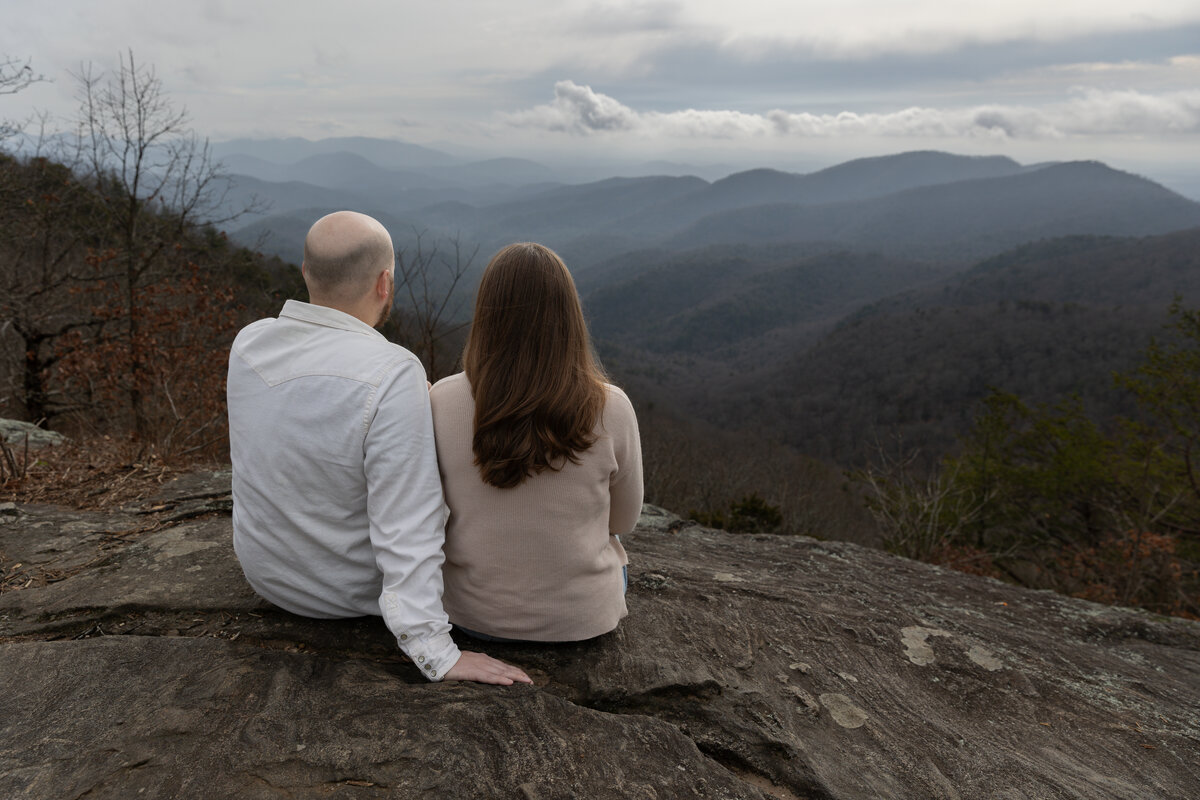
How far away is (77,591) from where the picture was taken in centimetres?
279

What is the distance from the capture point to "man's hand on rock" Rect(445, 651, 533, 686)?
85.0 inches

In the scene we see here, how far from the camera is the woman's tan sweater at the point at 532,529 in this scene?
2.16 m

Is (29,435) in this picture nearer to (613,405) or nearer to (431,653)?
(431,653)

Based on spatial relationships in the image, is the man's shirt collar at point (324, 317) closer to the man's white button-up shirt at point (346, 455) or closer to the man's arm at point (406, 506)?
the man's white button-up shirt at point (346, 455)

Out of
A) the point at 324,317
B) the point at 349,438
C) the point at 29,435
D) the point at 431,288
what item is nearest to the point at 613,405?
the point at 349,438

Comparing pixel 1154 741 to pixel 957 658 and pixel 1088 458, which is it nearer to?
pixel 957 658

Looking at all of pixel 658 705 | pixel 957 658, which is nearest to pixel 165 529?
pixel 658 705

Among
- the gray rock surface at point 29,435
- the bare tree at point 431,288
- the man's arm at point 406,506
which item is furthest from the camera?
the bare tree at point 431,288

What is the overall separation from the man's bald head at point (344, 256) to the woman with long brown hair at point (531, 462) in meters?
0.37

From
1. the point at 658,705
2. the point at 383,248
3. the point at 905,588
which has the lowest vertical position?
the point at 905,588

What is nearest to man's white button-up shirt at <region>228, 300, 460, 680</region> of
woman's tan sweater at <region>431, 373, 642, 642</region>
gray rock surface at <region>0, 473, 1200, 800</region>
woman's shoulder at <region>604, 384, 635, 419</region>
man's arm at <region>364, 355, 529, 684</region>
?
man's arm at <region>364, 355, 529, 684</region>

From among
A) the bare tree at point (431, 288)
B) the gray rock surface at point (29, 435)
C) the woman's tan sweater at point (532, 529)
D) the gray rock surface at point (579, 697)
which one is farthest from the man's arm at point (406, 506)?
the gray rock surface at point (29, 435)

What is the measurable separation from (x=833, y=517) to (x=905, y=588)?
1047 inches

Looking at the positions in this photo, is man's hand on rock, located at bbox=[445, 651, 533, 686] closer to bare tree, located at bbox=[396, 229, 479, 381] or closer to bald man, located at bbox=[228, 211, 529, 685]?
bald man, located at bbox=[228, 211, 529, 685]
